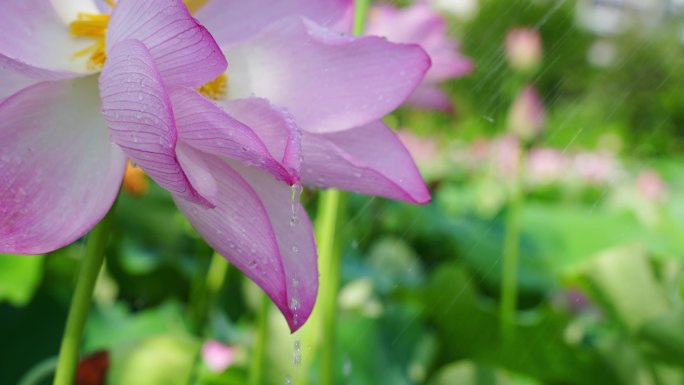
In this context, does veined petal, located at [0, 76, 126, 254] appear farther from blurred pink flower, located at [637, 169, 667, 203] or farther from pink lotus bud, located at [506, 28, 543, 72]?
blurred pink flower, located at [637, 169, 667, 203]

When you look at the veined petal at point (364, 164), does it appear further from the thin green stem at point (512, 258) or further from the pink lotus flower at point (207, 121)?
the thin green stem at point (512, 258)

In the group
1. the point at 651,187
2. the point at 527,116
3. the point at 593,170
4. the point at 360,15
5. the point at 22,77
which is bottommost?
the point at 593,170

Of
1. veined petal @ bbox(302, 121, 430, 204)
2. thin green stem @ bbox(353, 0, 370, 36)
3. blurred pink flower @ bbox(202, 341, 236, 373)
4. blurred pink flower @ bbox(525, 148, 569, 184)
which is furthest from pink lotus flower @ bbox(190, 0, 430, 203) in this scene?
blurred pink flower @ bbox(525, 148, 569, 184)

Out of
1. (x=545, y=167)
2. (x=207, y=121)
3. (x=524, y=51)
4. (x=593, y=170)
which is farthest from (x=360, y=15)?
(x=593, y=170)

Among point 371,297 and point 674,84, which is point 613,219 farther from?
point 674,84

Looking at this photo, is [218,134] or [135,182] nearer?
[218,134]

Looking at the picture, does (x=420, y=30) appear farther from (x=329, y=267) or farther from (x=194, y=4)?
(x=194, y=4)
